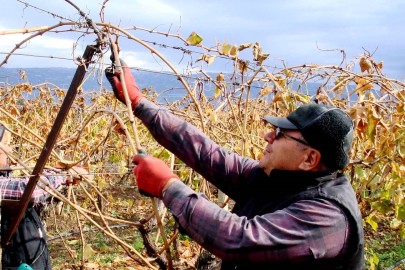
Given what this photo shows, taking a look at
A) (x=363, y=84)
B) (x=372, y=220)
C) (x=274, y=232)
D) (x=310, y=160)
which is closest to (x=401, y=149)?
(x=363, y=84)

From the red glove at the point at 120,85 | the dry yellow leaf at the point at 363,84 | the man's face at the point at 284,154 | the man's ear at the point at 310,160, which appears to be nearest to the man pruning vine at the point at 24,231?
the red glove at the point at 120,85

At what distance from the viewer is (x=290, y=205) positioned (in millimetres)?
1282

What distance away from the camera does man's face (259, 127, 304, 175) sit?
4.55 feet

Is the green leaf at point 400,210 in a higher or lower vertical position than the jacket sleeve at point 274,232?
lower

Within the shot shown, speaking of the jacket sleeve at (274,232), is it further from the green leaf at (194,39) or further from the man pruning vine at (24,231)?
the man pruning vine at (24,231)

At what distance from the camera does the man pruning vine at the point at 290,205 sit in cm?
120

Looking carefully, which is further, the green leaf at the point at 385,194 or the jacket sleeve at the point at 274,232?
the green leaf at the point at 385,194

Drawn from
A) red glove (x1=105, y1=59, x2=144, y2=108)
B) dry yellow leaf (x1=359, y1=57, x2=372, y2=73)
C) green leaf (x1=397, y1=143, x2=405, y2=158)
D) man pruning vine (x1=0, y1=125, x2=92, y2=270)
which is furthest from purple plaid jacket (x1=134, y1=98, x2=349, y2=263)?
dry yellow leaf (x1=359, y1=57, x2=372, y2=73)

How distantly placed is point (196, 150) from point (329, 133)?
0.64m

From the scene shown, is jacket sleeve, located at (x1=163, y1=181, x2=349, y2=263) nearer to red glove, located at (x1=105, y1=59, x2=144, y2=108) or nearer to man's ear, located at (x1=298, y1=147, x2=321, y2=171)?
man's ear, located at (x1=298, y1=147, x2=321, y2=171)

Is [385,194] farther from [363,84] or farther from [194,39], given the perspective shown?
[194,39]

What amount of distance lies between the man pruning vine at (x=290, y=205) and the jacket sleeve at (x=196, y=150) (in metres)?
0.13

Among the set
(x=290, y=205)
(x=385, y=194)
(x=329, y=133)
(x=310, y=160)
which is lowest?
(x=385, y=194)

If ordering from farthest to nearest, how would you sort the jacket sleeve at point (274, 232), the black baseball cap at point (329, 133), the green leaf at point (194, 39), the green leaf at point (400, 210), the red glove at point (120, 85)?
1. the green leaf at point (400, 210)
2. the green leaf at point (194, 39)
3. the red glove at point (120, 85)
4. the black baseball cap at point (329, 133)
5. the jacket sleeve at point (274, 232)
